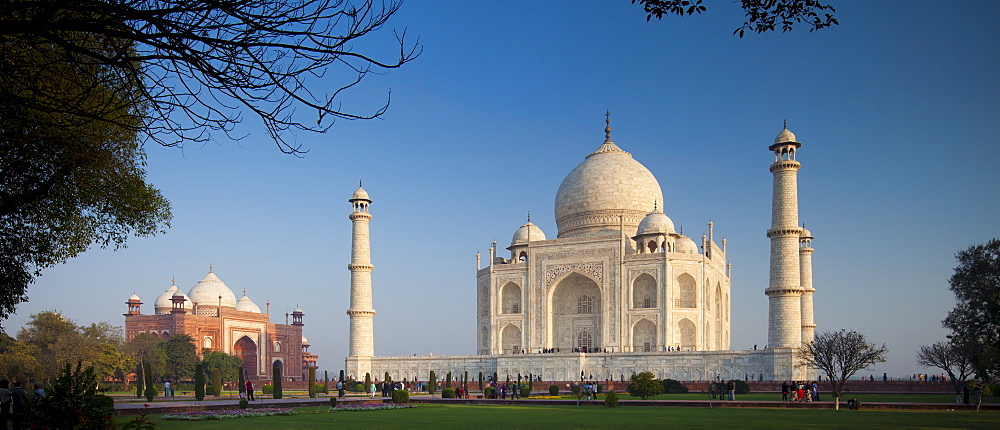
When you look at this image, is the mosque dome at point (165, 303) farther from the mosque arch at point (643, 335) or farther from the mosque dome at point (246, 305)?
the mosque arch at point (643, 335)

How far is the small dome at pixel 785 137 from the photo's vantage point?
38000mm

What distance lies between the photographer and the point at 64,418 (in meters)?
12.4

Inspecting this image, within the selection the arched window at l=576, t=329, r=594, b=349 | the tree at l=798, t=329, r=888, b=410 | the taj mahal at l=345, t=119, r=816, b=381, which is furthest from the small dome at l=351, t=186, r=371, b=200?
the tree at l=798, t=329, r=888, b=410

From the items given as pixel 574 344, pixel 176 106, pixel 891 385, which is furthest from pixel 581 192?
pixel 176 106

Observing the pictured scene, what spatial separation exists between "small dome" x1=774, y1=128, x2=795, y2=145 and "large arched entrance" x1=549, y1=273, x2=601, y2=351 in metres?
12.1

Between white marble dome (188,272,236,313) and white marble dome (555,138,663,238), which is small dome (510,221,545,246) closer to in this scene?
white marble dome (555,138,663,238)

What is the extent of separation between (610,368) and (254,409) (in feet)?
66.2

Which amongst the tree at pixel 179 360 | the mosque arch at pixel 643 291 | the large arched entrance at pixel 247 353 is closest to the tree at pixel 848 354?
the mosque arch at pixel 643 291

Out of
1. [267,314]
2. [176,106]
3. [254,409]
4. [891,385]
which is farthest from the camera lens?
[267,314]

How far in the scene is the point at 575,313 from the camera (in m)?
46.5

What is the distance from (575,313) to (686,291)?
5914mm

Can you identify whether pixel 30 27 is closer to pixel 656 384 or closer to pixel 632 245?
pixel 656 384

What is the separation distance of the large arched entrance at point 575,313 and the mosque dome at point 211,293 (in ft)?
98.7

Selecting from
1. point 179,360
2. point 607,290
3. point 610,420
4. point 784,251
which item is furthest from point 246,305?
point 610,420
